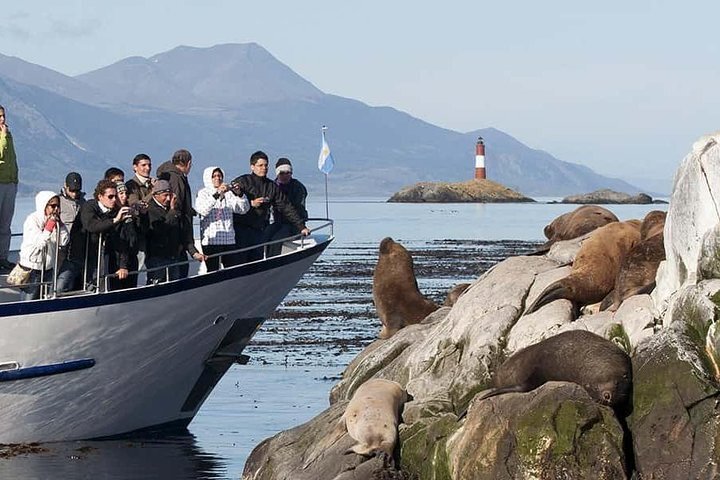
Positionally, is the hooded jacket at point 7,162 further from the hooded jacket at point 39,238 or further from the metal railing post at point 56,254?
the metal railing post at point 56,254

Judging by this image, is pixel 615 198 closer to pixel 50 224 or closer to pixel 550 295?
pixel 550 295

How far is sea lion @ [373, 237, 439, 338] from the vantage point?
21844 mm

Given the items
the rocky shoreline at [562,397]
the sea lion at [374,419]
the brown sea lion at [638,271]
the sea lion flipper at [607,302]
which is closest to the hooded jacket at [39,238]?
the rocky shoreline at [562,397]

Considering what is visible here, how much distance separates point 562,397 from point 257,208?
242 inches

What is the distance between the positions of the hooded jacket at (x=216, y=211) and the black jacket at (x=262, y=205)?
0.18 meters

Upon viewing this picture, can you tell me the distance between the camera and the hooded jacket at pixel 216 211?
54.4 ft

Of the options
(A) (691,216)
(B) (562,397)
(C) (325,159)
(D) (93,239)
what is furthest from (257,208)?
(B) (562,397)

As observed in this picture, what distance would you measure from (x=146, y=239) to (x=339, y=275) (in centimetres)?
2751

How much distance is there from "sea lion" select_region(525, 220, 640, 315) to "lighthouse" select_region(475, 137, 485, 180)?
129m

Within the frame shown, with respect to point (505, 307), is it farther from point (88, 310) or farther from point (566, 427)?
point (88, 310)

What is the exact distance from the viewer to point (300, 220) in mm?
17875

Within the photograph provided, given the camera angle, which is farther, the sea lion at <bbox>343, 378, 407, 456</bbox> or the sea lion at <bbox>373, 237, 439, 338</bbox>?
the sea lion at <bbox>373, 237, 439, 338</bbox>

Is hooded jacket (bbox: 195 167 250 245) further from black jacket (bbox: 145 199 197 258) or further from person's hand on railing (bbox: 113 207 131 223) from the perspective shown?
person's hand on railing (bbox: 113 207 131 223)

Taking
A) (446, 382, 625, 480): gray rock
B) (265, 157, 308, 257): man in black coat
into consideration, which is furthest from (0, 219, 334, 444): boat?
(446, 382, 625, 480): gray rock
